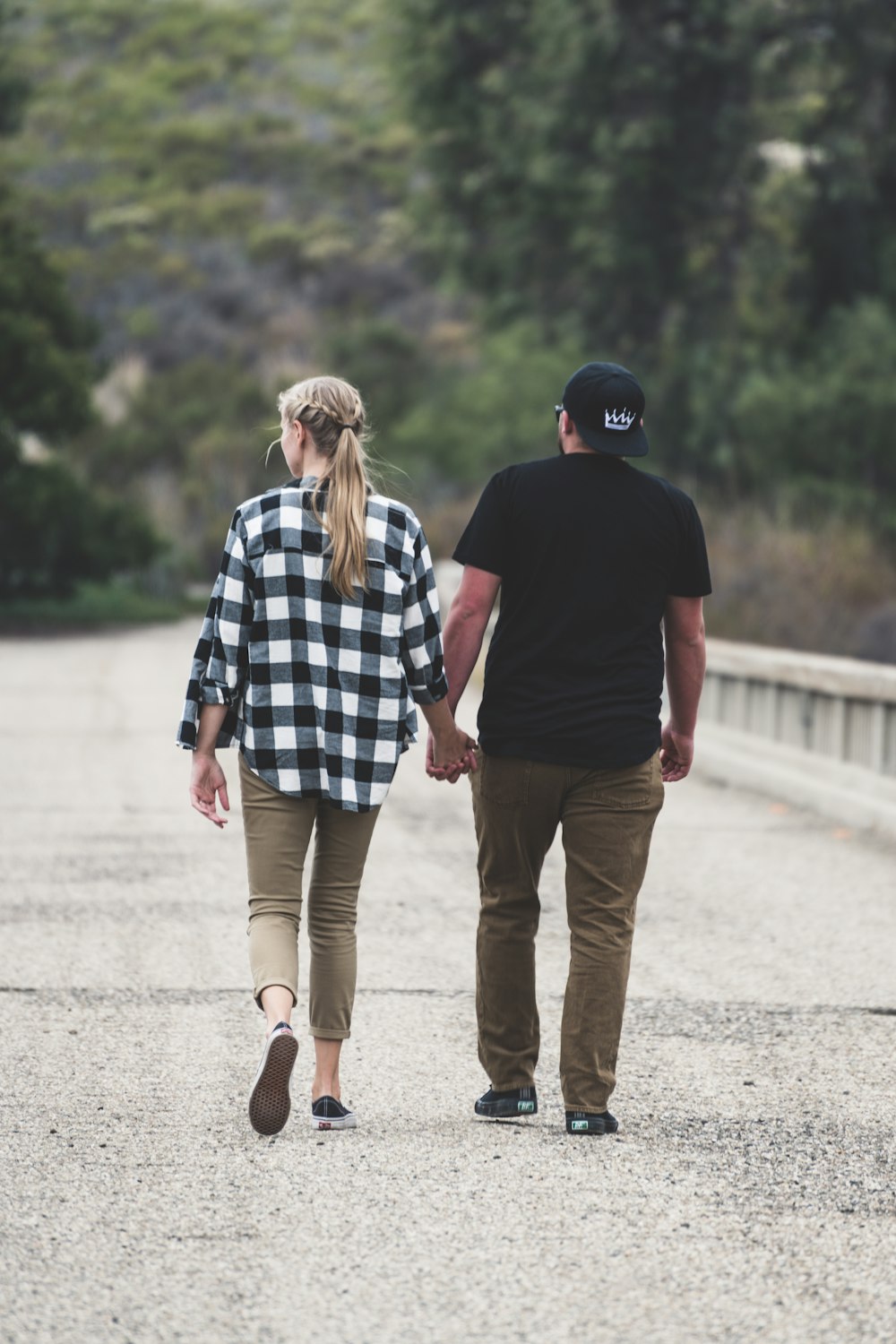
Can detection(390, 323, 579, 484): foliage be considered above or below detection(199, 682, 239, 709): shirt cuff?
above

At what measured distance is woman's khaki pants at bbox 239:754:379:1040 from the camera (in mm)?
4703

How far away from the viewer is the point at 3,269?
29453 mm

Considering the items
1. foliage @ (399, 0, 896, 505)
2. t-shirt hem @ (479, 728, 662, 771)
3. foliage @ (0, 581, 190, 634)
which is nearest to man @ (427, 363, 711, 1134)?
t-shirt hem @ (479, 728, 662, 771)

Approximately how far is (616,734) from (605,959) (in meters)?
0.58

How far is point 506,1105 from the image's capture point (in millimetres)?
4836

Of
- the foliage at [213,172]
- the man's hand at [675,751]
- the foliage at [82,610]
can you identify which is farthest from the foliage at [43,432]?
the foliage at [213,172]

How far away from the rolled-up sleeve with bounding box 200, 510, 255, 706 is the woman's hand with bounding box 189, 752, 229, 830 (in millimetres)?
152


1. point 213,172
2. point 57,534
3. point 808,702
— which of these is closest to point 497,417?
point 57,534

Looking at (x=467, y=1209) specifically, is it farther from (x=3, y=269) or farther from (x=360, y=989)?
(x=3, y=269)

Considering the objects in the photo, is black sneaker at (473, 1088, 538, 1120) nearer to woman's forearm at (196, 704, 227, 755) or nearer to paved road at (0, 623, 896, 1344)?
paved road at (0, 623, 896, 1344)

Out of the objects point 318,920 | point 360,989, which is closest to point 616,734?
point 318,920

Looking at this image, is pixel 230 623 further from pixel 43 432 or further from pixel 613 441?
pixel 43 432

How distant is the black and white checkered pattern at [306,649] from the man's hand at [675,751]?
2.54 feet

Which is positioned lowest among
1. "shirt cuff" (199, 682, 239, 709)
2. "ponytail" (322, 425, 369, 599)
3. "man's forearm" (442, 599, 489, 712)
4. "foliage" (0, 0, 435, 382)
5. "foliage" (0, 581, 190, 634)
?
"foliage" (0, 581, 190, 634)
